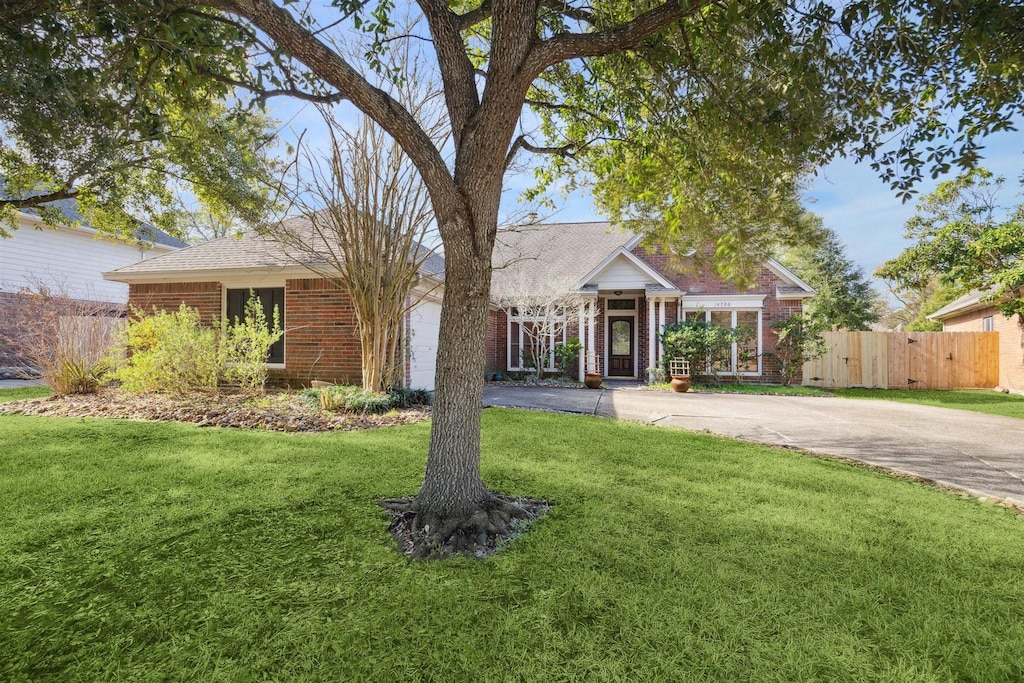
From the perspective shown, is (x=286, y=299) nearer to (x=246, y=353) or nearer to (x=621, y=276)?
(x=246, y=353)

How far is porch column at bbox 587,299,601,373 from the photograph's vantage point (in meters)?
15.8

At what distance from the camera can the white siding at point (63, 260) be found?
1481cm

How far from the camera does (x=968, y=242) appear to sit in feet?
40.9

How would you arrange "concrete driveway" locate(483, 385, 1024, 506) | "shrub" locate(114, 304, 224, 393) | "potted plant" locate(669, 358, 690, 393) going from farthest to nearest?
"potted plant" locate(669, 358, 690, 393) < "shrub" locate(114, 304, 224, 393) < "concrete driveway" locate(483, 385, 1024, 506)

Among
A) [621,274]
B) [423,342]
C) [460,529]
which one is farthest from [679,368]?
[460,529]

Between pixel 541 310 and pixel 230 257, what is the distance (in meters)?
8.96

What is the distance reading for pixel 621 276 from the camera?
1609 cm

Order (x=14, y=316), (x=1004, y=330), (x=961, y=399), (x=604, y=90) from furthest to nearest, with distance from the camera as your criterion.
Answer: (x=1004, y=330), (x=14, y=316), (x=961, y=399), (x=604, y=90)

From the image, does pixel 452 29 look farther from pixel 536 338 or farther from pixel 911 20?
pixel 536 338

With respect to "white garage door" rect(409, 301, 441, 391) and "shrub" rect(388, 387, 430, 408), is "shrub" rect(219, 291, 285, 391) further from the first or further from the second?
"white garage door" rect(409, 301, 441, 391)

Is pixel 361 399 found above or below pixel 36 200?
below

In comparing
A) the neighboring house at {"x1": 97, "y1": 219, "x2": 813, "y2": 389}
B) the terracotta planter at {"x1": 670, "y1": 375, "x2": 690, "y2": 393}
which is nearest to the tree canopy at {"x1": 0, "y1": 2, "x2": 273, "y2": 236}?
the neighboring house at {"x1": 97, "y1": 219, "x2": 813, "y2": 389}

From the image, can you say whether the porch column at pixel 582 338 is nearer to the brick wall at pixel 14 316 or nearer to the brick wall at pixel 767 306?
the brick wall at pixel 767 306

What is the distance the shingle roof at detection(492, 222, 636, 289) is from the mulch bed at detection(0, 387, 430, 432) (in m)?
9.21
